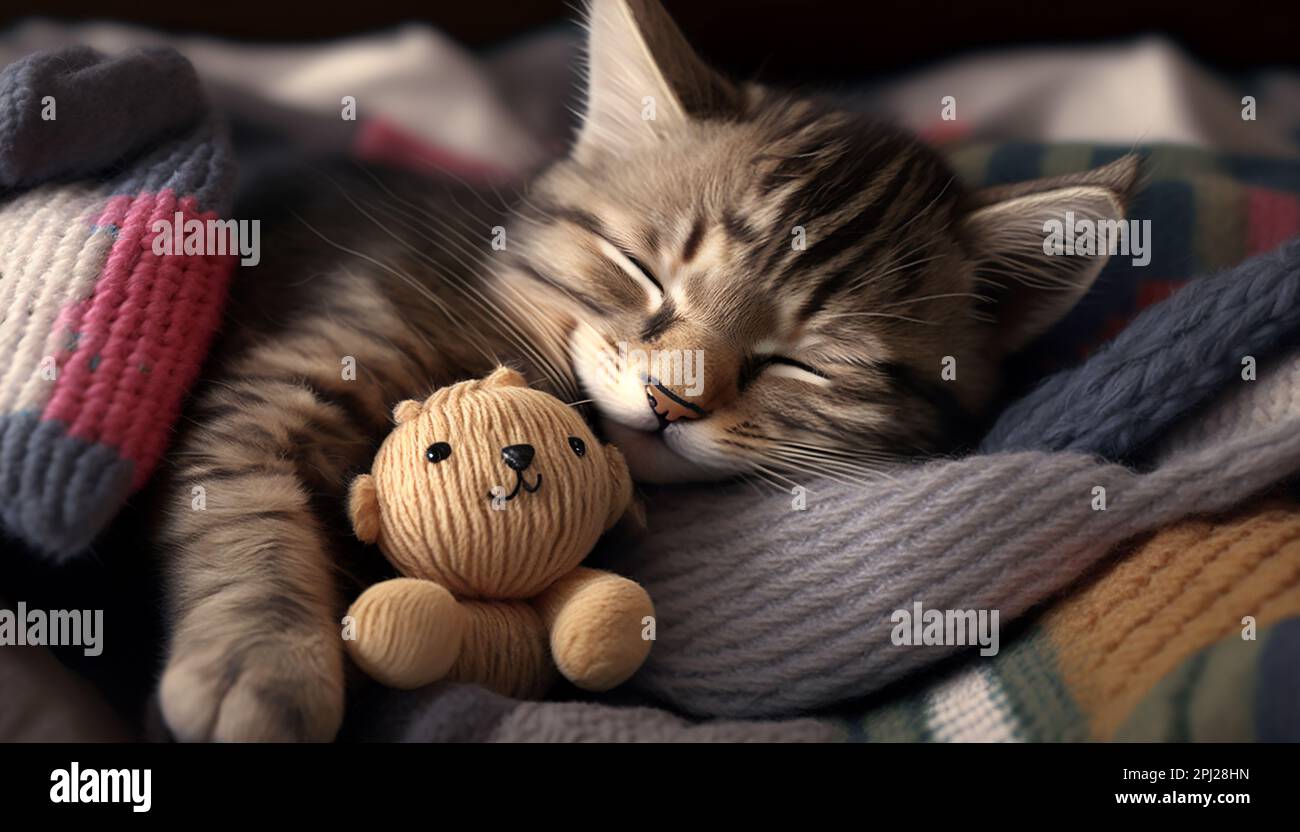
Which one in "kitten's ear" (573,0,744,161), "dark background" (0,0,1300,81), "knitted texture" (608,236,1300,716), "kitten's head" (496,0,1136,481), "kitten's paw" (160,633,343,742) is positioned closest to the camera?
"kitten's paw" (160,633,343,742)

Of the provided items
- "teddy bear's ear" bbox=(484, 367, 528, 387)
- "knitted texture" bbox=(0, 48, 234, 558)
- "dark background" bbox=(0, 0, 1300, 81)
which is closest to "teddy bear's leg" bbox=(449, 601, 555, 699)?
"teddy bear's ear" bbox=(484, 367, 528, 387)

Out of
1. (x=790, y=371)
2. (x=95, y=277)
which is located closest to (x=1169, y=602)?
(x=790, y=371)

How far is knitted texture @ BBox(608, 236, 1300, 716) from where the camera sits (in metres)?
1.10

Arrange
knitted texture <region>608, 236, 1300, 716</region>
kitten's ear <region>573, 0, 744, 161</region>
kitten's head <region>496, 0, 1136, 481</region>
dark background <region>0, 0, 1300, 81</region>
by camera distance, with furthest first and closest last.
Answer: dark background <region>0, 0, 1300, 81</region> < kitten's ear <region>573, 0, 744, 161</region> < kitten's head <region>496, 0, 1136, 481</region> < knitted texture <region>608, 236, 1300, 716</region>

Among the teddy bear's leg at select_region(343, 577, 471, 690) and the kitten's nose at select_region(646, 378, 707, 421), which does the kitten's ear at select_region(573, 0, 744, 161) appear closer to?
the kitten's nose at select_region(646, 378, 707, 421)

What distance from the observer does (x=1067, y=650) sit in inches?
41.2

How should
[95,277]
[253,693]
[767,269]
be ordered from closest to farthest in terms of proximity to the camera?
[253,693]
[95,277]
[767,269]

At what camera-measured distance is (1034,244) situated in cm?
139

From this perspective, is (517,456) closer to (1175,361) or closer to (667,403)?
(667,403)

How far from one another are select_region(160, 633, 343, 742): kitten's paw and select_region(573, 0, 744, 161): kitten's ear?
0.84 meters

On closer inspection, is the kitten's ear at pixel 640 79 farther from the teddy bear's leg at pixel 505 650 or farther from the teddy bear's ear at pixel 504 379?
the teddy bear's leg at pixel 505 650

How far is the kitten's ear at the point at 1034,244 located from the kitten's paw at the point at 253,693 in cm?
100

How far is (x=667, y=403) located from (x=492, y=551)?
27 centimetres

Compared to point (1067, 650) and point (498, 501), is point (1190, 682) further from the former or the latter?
point (498, 501)
